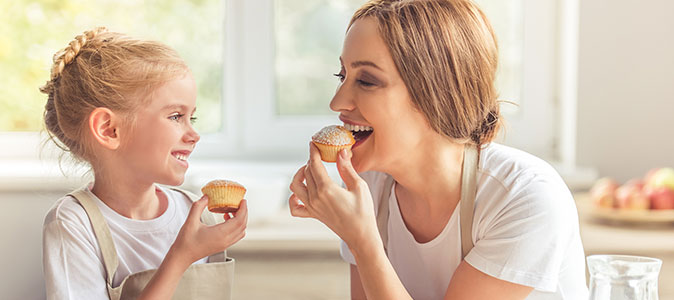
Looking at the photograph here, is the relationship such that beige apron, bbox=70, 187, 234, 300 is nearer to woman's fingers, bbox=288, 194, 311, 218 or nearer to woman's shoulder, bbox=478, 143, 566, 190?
woman's fingers, bbox=288, 194, 311, 218

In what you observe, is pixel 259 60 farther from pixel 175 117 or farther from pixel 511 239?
pixel 511 239

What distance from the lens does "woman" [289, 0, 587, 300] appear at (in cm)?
127

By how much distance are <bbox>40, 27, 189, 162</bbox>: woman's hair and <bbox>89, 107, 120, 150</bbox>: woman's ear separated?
0.01m

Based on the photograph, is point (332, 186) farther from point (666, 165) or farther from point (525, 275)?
point (666, 165)

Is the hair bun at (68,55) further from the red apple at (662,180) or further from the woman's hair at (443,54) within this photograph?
the red apple at (662,180)

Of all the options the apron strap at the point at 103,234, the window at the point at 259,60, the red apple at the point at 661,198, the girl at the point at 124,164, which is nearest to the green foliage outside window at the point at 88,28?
the window at the point at 259,60

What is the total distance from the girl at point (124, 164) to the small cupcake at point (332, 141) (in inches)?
7.8

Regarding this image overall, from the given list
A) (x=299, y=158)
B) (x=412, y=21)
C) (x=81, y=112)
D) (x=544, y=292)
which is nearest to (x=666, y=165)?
(x=299, y=158)

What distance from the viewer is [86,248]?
4.31 feet

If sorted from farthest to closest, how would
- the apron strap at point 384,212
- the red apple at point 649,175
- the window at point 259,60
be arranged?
the window at point 259,60 → the red apple at point 649,175 → the apron strap at point 384,212

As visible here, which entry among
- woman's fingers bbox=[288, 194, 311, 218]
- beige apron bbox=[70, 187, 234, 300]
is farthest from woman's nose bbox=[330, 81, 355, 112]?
beige apron bbox=[70, 187, 234, 300]

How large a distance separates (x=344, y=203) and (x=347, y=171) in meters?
0.06

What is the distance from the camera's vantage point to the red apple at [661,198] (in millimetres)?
2268

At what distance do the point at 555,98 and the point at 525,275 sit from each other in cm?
168
